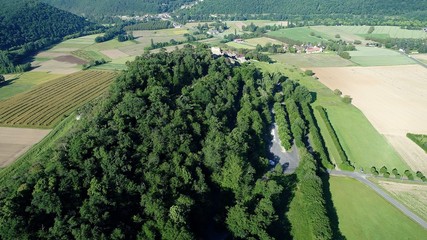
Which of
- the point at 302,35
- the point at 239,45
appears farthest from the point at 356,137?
the point at 302,35

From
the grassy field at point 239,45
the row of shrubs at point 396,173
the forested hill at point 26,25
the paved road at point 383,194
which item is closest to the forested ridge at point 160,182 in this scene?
the paved road at point 383,194

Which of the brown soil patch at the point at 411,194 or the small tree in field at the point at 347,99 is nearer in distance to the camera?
the brown soil patch at the point at 411,194

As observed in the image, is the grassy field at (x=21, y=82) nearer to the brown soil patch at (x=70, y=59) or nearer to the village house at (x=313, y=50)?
the brown soil patch at (x=70, y=59)

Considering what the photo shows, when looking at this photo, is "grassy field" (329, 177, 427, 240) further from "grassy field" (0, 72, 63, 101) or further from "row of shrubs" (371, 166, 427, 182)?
"grassy field" (0, 72, 63, 101)

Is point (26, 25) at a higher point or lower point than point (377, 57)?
higher

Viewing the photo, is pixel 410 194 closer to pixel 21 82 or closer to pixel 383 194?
pixel 383 194

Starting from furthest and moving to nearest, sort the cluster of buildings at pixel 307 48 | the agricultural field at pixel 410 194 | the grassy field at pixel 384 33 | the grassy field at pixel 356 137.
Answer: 1. the grassy field at pixel 384 33
2. the cluster of buildings at pixel 307 48
3. the grassy field at pixel 356 137
4. the agricultural field at pixel 410 194
